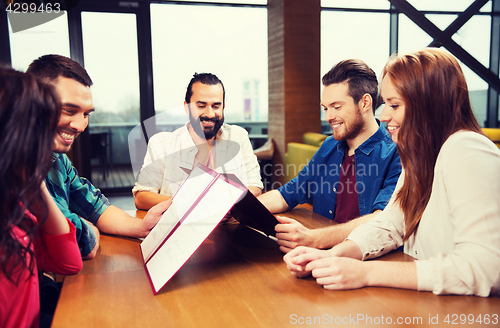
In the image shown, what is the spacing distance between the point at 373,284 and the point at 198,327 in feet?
1.36

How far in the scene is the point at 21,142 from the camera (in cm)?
61

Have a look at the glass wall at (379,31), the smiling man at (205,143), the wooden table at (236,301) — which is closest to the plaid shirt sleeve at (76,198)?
the wooden table at (236,301)

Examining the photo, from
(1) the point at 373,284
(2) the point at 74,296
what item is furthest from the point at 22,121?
(1) the point at 373,284

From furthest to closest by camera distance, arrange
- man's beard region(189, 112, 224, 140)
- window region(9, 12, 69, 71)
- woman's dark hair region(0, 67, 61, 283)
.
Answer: window region(9, 12, 69, 71) < man's beard region(189, 112, 224, 140) < woman's dark hair region(0, 67, 61, 283)

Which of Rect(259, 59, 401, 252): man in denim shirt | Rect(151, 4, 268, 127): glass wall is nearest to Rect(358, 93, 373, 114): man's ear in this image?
Rect(259, 59, 401, 252): man in denim shirt

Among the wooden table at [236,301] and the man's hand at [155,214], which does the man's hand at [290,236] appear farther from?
the man's hand at [155,214]

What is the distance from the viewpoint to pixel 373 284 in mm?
855

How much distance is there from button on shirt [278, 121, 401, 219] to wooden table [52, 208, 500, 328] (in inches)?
27.7

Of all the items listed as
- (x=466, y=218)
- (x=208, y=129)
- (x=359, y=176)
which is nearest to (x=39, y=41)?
(x=208, y=129)

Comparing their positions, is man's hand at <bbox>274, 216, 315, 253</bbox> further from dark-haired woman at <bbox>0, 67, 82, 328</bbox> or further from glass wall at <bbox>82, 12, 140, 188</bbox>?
glass wall at <bbox>82, 12, 140, 188</bbox>

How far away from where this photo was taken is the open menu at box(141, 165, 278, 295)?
870 millimetres

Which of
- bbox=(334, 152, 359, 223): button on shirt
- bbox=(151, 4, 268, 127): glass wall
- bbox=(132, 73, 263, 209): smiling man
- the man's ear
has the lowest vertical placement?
bbox=(334, 152, 359, 223): button on shirt

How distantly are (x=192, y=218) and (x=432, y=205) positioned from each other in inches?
25.7

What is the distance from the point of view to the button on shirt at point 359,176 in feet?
5.56
